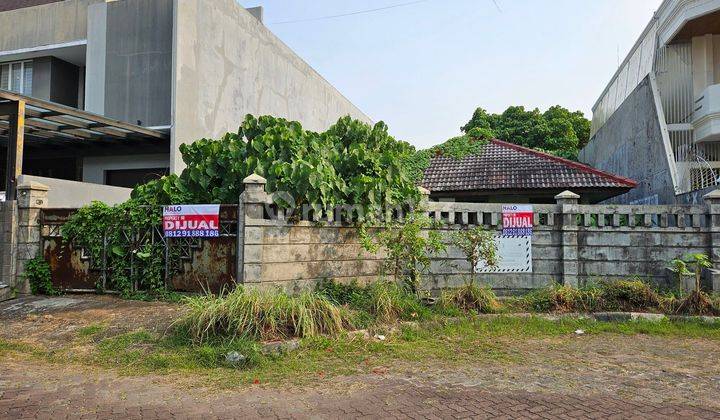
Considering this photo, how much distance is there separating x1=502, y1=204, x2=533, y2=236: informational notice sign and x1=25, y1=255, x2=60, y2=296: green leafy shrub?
8.53 meters

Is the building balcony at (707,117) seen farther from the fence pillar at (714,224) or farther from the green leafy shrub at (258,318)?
the green leafy shrub at (258,318)

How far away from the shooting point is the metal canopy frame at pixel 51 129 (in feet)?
33.0

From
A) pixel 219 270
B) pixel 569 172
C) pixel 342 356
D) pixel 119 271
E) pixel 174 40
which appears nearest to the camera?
pixel 342 356

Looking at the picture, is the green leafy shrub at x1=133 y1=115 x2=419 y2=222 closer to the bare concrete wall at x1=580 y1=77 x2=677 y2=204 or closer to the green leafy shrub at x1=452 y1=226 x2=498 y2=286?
the green leafy shrub at x1=452 y1=226 x2=498 y2=286

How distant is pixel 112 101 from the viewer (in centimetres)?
1350

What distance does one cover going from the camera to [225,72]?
14.6 metres

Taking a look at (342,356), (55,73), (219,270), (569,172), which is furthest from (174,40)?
(569,172)

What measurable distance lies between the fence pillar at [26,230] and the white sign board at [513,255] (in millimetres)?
8456

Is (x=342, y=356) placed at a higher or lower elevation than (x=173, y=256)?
lower

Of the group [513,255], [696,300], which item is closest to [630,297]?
[696,300]

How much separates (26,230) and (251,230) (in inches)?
194

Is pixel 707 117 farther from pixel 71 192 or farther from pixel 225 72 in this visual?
pixel 71 192

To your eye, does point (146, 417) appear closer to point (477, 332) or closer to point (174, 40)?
point (477, 332)

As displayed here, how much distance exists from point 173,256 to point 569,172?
38.5 ft
